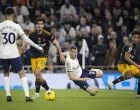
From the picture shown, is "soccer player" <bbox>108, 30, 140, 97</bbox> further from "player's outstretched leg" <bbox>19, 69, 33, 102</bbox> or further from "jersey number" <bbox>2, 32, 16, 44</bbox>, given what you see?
"jersey number" <bbox>2, 32, 16, 44</bbox>

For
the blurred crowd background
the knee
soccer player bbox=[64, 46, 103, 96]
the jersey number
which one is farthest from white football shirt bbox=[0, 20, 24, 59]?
the blurred crowd background

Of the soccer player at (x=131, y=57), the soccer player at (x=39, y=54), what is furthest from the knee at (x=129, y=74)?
the soccer player at (x=39, y=54)

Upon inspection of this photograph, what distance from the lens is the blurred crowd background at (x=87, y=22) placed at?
21891mm

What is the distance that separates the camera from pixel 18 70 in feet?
42.8

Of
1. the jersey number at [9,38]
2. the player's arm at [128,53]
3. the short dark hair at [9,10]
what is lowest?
the player's arm at [128,53]

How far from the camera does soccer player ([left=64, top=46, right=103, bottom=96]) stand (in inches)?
593

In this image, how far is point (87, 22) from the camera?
23.4 meters

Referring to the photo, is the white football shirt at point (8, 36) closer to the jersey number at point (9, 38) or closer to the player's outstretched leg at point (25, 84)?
the jersey number at point (9, 38)

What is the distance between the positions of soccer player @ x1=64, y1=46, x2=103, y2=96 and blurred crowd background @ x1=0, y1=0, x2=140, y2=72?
5.98m

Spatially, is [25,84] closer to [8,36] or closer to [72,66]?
[8,36]

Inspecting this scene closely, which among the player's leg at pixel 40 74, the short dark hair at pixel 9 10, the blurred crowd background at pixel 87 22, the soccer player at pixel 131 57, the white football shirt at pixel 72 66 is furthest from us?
the blurred crowd background at pixel 87 22

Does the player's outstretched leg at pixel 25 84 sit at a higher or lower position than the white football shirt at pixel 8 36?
lower

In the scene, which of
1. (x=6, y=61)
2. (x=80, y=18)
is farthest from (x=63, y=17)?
(x=6, y=61)

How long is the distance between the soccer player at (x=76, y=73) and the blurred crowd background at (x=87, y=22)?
5.98 meters
